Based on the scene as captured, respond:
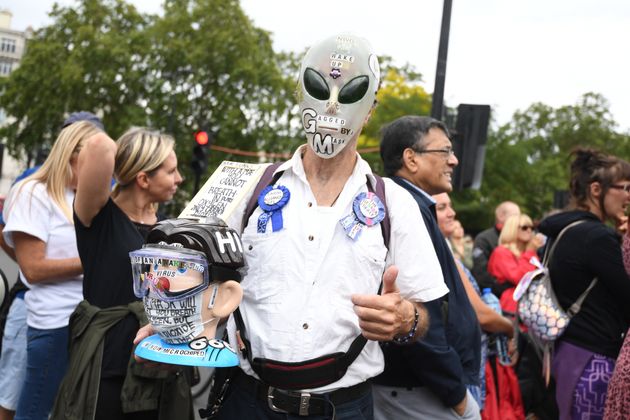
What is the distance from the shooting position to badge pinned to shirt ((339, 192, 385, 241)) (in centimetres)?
229

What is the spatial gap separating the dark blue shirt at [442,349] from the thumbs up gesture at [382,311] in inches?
21.0

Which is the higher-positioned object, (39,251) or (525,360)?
(39,251)

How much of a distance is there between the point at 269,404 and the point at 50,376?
1.90m

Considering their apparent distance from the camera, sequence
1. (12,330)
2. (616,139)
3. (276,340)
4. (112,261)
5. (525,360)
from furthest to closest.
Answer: (616,139) → (525,360) → (12,330) → (112,261) → (276,340)

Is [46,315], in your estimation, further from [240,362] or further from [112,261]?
[240,362]

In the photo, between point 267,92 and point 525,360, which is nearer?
point 525,360

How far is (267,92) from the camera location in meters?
26.9

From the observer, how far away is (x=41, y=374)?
3633 millimetres

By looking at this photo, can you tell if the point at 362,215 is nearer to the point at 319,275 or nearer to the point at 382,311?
the point at 319,275

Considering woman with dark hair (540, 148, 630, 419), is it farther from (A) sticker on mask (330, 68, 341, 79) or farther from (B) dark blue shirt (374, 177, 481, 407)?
(A) sticker on mask (330, 68, 341, 79)

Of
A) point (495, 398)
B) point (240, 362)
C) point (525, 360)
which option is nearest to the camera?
point (240, 362)

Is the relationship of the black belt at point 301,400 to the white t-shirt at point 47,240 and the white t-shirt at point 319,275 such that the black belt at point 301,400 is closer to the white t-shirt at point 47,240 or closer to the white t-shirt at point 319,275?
the white t-shirt at point 319,275

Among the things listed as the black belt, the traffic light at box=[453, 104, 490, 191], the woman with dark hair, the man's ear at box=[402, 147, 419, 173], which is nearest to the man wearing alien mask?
the black belt

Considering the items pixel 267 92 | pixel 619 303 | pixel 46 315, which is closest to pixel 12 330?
pixel 46 315
